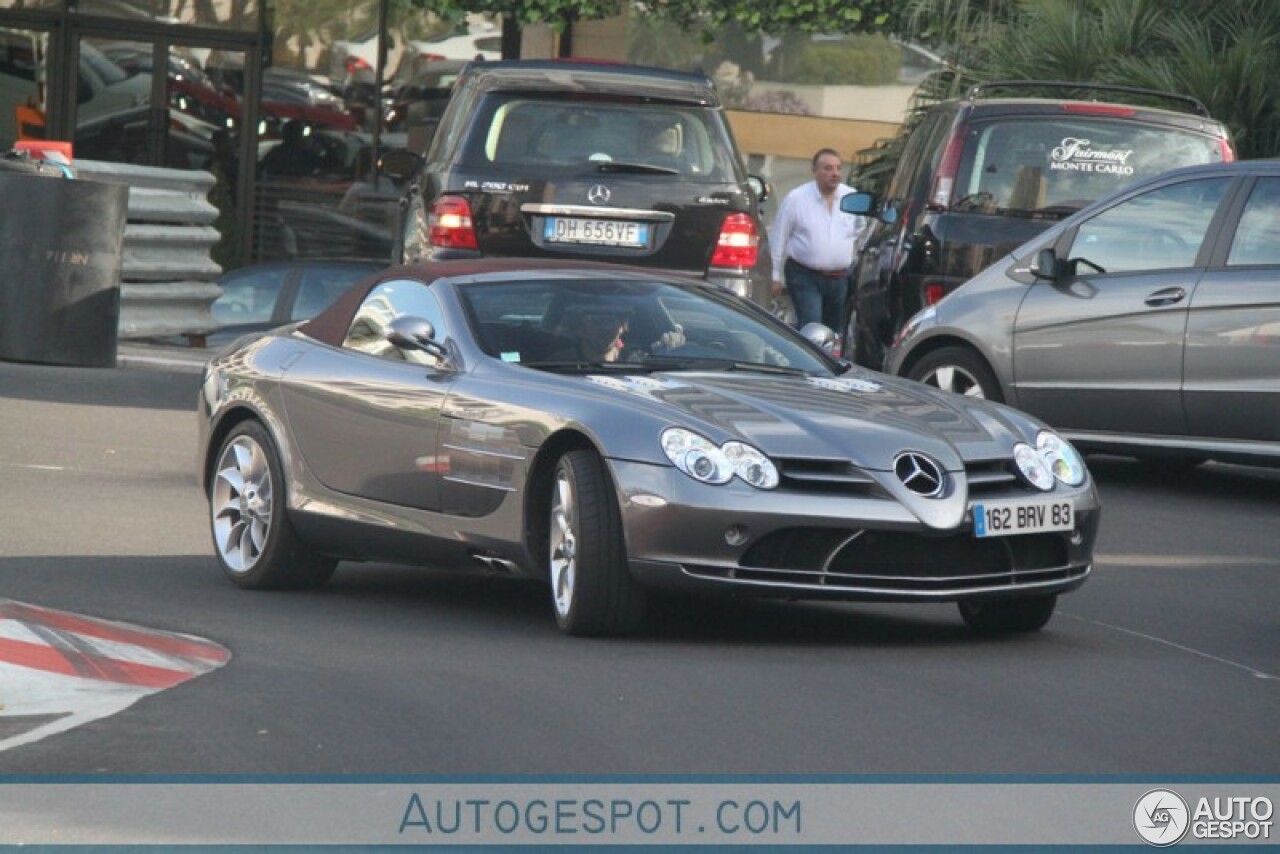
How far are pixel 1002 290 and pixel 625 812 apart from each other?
7.99m

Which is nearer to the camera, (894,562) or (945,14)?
(894,562)

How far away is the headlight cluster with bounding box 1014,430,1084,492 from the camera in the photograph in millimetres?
8297

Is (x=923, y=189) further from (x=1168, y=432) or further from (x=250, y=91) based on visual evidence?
(x=250, y=91)

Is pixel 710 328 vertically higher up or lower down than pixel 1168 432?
higher up

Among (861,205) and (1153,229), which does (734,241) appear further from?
(1153,229)

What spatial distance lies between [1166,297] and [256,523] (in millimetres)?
4987

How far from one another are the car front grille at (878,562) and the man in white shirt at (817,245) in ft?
32.8

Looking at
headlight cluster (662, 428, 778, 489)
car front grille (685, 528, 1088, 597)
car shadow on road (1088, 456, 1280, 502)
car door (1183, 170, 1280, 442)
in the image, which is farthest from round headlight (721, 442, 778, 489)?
car shadow on road (1088, 456, 1280, 502)

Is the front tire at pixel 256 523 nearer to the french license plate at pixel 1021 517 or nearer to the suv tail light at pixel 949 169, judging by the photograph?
the french license plate at pixel 1021 517

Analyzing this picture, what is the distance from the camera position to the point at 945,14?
73.7ft

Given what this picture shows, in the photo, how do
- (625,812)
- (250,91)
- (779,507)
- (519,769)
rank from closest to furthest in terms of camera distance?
(625,812), (519,769), (779,507), (250,91)

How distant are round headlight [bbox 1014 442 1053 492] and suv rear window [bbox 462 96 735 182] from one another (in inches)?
233

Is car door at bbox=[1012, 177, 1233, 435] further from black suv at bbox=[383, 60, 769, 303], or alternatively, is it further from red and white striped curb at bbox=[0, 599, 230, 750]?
red and white striped curb at bbox=[0, 599, 230, 750]

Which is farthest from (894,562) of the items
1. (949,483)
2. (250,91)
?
(250,91)
